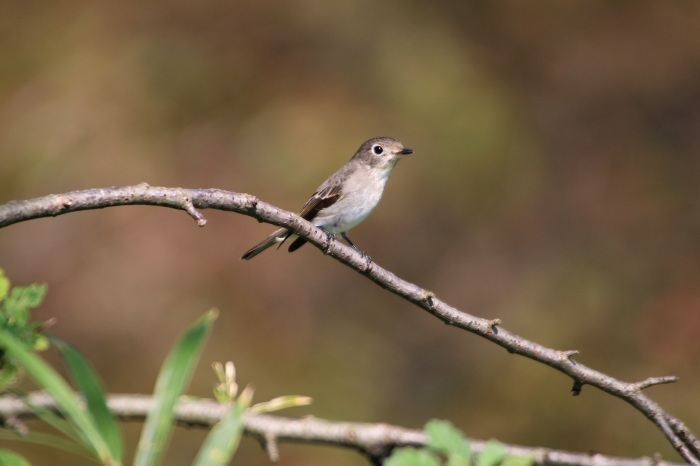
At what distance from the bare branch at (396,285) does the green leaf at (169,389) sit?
48.6 inches

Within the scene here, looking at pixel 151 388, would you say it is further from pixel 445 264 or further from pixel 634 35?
pixel 634 35

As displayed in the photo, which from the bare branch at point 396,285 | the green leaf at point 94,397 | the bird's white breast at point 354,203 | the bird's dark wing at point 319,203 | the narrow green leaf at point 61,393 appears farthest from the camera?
the bird's dark wing at point 319,203

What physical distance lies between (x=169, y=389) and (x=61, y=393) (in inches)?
6.3

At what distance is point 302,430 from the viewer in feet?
12.1

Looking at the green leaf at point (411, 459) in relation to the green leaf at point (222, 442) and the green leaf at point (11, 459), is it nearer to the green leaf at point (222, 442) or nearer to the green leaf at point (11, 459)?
the green leaf at point (222, 442)

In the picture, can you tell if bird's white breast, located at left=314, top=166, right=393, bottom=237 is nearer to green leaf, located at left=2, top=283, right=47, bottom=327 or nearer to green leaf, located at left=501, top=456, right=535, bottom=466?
green leaf, located at left=2, top=283, right=47, bottom=327

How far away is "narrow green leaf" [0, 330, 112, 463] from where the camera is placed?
3.73 feet

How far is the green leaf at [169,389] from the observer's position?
1.21 m

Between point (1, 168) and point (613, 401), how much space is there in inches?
241

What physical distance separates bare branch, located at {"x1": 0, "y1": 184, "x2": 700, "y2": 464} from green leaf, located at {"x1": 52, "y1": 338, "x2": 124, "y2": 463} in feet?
3.79

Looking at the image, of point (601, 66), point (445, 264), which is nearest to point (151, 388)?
point (445, 264)

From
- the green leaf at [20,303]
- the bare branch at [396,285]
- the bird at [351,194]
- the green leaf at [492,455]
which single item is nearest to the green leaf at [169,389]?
the green leaf at [492,455]

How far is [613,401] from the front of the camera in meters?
6.98

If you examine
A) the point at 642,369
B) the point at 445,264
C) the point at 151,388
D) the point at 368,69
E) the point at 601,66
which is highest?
the point at 601,66
